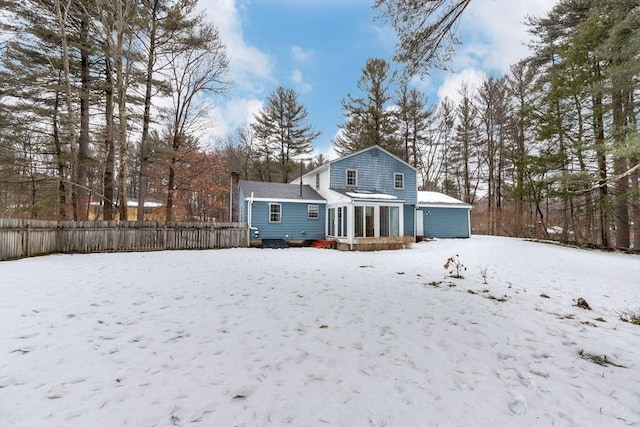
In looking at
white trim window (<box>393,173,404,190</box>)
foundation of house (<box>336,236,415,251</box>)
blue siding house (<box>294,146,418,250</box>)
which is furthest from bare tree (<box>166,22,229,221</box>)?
white trim window (<box>393,173,404,190</box>)

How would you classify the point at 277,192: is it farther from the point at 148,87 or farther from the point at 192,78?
the point at 148,87

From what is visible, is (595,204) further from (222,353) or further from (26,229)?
(26,229)

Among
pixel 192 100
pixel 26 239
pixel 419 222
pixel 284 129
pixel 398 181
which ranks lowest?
pixel 26 239

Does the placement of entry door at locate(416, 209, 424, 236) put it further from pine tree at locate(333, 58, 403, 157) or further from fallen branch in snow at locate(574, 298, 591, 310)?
fallen branch in snow at locate(574, 298, 591, 310)

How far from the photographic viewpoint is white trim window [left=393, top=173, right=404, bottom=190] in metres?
17.2

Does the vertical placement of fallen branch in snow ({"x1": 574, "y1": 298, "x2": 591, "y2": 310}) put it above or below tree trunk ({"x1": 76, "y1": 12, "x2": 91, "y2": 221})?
below

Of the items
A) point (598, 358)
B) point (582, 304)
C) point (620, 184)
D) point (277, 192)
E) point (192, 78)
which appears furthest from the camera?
point (192, 78)

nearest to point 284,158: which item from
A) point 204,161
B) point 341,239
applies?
point 204,161

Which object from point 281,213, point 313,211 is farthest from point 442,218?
point 281,213

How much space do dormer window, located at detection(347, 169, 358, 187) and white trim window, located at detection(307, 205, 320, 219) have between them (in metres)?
2.41

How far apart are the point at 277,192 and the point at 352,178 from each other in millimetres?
4548

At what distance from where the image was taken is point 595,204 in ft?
42.2

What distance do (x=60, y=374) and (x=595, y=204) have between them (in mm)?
18721

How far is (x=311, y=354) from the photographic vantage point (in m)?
2.88
